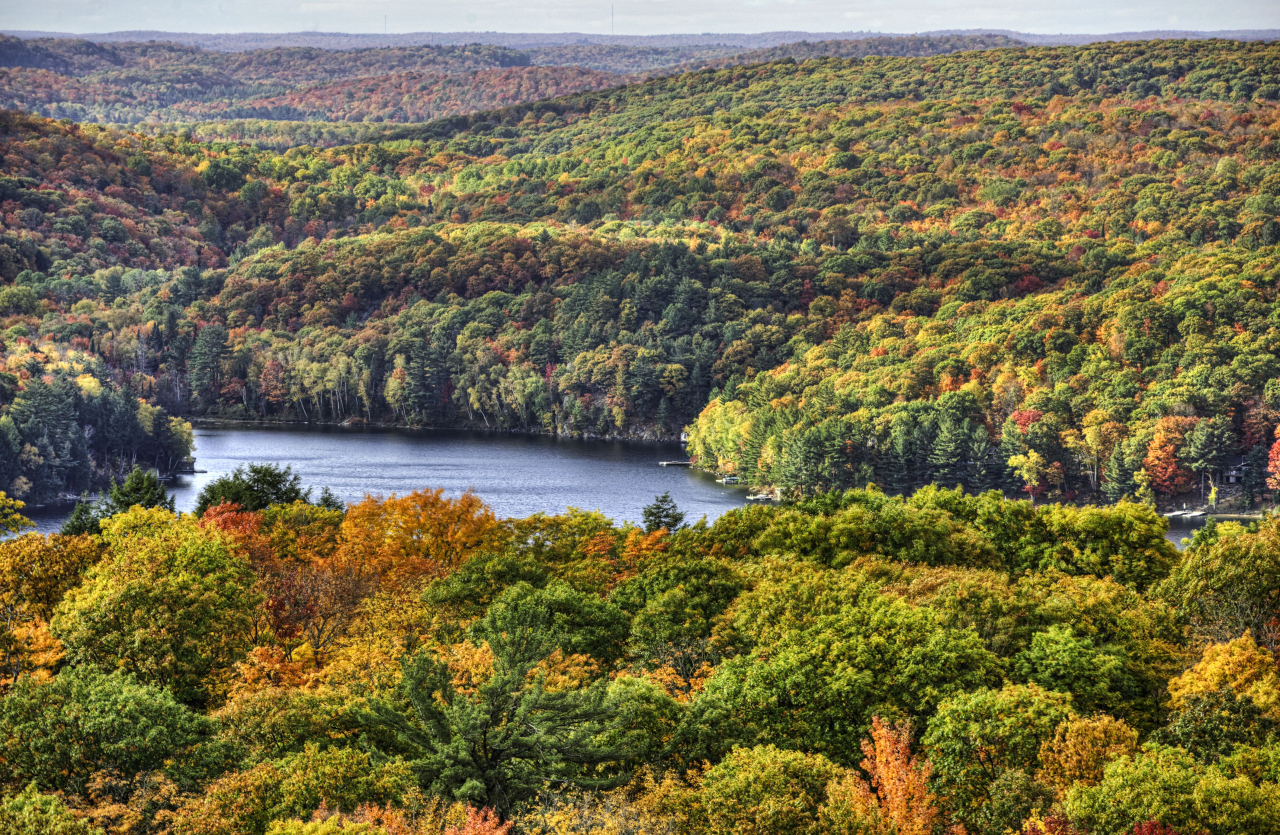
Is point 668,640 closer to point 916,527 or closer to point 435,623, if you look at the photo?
point 435,623

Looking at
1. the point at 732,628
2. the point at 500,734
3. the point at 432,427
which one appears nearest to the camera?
the point at 500,734

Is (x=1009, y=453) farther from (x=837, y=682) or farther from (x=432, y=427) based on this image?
(x=837, y=682)

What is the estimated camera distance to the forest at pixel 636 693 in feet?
84.3

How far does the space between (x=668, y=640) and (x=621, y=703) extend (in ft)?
30.6

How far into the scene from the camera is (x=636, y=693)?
30797mm

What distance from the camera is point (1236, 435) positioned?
104062mm

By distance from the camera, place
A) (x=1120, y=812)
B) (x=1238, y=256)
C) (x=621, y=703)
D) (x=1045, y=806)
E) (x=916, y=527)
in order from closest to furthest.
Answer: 1. (x=1120, y=812)
2. (x=1045, y=806)
3. (x=621, y=703)
4. (x=916, y=527)
5. (x=1238, y=256)

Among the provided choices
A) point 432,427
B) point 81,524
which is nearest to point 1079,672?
point 81,524

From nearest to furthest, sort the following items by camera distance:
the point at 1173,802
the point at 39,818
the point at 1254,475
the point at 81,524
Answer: the point at 39,818
the point at 1173,802
the point at 81,524
the point at 1254,475

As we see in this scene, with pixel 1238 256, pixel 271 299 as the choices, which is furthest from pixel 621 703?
pixel 271 299

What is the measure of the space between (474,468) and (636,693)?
8852cm

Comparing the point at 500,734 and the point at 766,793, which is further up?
the point at 500,734

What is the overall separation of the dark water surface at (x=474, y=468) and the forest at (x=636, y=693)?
4932cm

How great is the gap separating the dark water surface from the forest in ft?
162
